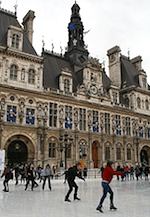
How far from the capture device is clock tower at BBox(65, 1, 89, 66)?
45188mm

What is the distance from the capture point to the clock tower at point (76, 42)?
45.2 m

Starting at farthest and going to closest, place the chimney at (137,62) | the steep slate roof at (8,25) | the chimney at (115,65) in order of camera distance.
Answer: the chimney at (137,62), the chimney at (115,65), the steep slate roof at (8,25)

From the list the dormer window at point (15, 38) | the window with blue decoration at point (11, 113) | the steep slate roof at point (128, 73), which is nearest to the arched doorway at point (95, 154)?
the window with blue decoration at point (11, 113)

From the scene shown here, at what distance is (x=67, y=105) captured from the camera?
36.8 m

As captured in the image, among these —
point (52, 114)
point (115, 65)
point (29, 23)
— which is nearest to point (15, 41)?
point (29, 23)

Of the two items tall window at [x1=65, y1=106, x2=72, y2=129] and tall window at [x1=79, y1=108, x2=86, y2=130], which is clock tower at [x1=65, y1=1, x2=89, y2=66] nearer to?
tall window at [x1=79, y1=108, x2=86, y2=130]

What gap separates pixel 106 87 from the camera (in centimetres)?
4381

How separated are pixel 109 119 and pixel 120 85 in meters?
9.66

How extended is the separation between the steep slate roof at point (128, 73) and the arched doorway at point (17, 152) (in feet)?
74.0

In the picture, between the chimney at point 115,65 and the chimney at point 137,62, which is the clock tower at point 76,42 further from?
the chimney at point 137,62

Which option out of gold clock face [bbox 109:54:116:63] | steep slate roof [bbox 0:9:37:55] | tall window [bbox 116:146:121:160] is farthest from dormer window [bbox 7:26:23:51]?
gold clock face [bbox 109:54:116:63]

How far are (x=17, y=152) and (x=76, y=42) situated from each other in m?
22.2

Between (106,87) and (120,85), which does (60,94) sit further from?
(120,85)

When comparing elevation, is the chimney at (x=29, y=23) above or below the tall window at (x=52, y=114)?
above
